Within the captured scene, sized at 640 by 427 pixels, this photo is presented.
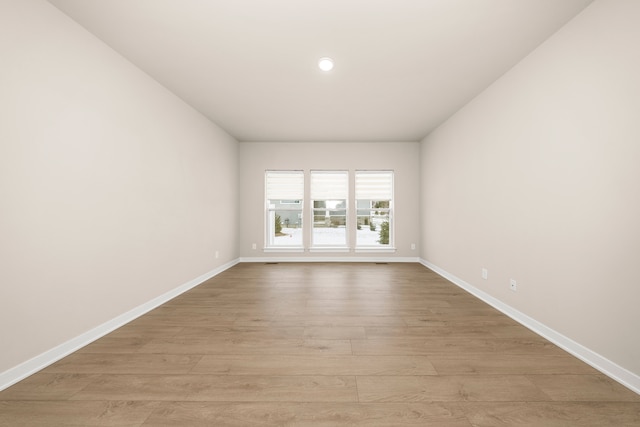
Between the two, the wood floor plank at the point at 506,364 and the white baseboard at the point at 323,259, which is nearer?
the wood floor plank at the point at 506,364

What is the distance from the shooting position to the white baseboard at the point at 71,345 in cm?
172

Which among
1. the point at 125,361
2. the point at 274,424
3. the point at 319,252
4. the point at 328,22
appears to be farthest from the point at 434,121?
the point at 125,361

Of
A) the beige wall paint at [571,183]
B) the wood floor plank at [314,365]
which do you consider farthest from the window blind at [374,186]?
the wood floor plank at [314,365]

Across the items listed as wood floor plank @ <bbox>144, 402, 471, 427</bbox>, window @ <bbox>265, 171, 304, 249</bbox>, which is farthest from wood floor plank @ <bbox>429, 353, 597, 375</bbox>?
window @ <bbox>265, 171, 304, 249</bbox>

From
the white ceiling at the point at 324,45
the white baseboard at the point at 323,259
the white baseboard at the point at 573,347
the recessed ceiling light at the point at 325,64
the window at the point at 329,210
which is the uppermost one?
the white ceiling at the point at 324,45

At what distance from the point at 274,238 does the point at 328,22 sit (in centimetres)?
474

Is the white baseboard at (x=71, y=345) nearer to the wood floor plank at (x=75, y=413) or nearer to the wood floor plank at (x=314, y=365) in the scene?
the wood floor plank at (x=75, y=413)

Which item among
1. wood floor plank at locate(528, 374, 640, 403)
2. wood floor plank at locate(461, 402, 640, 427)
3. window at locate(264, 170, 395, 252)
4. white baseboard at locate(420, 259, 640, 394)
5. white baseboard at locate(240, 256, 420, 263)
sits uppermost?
window at locate(264, 170, 395, 252)

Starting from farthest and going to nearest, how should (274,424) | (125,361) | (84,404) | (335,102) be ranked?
(335,102), (125,361), (84,404), (274,424)

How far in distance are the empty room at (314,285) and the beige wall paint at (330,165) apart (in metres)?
1.94

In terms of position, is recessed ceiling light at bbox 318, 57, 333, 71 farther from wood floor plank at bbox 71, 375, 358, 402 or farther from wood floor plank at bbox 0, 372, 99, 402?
wood floor plank at bbox 0, 372, 99, 402

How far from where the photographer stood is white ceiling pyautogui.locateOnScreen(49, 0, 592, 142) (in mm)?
2061

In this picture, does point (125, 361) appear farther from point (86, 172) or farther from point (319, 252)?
point (319, 252)

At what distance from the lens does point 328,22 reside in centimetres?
220
